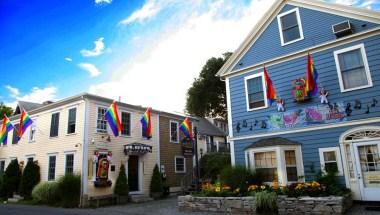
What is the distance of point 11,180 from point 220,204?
14669 millimetres

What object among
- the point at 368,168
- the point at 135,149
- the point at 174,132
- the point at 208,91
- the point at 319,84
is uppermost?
the point at 208,91

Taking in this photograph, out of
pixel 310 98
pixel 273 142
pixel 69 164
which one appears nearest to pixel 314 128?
pixel 310 98

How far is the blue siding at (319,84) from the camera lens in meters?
9.19

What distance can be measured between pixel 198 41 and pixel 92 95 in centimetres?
664

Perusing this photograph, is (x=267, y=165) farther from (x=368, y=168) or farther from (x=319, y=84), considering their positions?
(x=319, y=84)

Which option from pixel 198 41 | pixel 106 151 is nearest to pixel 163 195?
pixel 106 151

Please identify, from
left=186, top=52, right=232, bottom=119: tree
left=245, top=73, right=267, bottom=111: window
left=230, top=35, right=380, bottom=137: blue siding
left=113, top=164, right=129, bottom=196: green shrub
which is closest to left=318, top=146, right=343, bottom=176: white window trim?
left=230, top=35, right=380, bottom=137: blue siding

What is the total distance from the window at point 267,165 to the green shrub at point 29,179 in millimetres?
13356

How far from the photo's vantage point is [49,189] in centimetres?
1398

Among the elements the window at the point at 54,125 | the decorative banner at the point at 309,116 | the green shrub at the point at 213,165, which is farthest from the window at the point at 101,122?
the decorative banner at the point at 309,116

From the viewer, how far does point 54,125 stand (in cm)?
1641

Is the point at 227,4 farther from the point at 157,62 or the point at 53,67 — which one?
the point at 53,67

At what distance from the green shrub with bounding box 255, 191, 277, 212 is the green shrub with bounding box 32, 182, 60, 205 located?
34.8 ft

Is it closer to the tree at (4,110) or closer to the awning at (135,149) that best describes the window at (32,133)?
the awning at (135,149)
